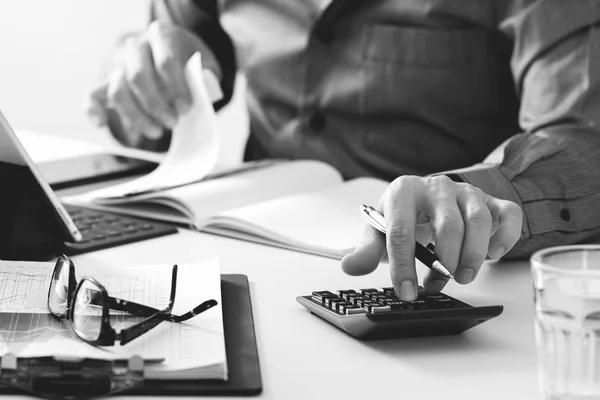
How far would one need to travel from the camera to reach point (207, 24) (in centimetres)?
164

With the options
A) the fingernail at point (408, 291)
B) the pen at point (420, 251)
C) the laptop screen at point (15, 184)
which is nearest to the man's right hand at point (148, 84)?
the laptop screen at point (15, 184)

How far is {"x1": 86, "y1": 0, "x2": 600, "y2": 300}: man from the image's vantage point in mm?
1020

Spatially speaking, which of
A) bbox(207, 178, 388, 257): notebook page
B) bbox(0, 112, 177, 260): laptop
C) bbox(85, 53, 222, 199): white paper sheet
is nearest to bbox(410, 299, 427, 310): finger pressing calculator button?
bbox(207, 178, 388, 257): notebook page

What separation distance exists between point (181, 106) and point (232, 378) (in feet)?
2.44

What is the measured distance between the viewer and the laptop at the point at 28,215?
2.91 feet

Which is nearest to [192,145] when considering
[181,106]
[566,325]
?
[181,106]

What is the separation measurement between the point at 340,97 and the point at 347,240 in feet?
1.64

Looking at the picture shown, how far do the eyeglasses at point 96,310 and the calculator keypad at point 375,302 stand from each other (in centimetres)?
10

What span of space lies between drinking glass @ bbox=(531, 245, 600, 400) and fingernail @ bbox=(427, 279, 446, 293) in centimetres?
19

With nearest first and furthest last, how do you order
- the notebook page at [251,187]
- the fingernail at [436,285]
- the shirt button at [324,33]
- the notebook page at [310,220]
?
1. the fingernail at [436,285]
2. the notebook page at [310,220]
3. the notebook page at [251,187]
4. the shirt button at [324,33]

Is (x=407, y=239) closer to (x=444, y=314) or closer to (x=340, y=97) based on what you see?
(x=444, y=314)

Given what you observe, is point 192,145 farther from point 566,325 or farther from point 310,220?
point 566,325

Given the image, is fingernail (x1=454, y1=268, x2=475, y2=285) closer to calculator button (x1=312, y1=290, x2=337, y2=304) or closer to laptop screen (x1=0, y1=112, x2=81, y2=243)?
calculator button (x1=312, y1=290, x2=337, y2=304)

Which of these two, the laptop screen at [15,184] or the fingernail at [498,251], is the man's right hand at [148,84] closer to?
the laptop screen at [15,184]
